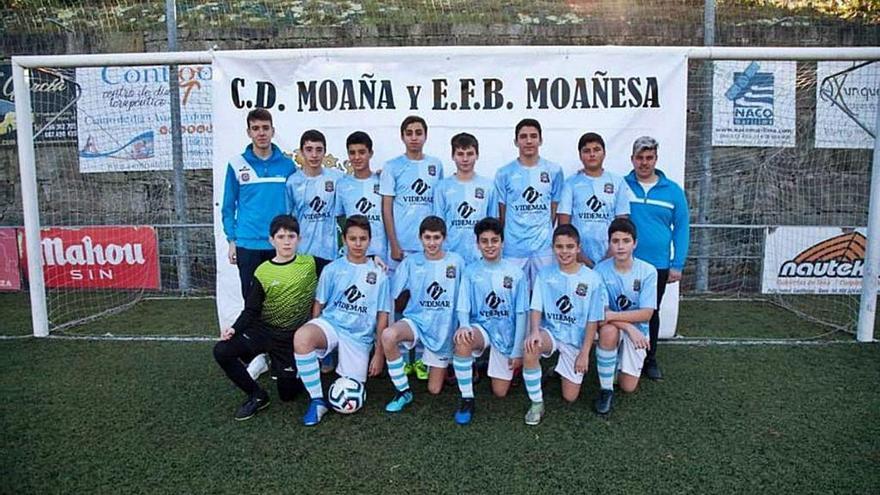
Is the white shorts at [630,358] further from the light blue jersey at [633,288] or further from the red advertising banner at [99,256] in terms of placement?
the red advertising banner at [99,256]

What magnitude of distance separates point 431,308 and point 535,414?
811mm

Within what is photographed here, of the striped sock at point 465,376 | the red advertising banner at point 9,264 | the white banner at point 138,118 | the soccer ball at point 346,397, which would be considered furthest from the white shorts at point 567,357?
the red advertising banner at point 9,264

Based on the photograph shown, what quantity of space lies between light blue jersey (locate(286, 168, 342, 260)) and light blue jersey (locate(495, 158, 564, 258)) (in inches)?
42.1

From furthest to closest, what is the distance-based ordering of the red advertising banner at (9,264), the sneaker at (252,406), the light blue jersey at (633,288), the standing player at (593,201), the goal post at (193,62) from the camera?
the red advertising banner at (9,264), the goal post at (193,62), the standing player at (593,201), the light blue jersey at (633,288), the sneaker at (252,406)

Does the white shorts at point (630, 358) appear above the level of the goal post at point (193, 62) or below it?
below

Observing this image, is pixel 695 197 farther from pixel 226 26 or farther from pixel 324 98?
pixel 226 26

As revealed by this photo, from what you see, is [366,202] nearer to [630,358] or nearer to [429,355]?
[429,355]

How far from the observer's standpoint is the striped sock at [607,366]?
3.28 metres

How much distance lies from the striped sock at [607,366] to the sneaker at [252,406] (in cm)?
187

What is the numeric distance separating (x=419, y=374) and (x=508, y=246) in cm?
100

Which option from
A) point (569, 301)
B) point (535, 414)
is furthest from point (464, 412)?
point (569, 301)

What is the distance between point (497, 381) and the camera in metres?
3.40

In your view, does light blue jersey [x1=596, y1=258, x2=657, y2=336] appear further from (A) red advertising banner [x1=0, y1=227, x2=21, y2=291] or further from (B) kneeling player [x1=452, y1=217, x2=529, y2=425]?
(A) red advertising banner [x1=0, y1=227, x2=21, y2=291]

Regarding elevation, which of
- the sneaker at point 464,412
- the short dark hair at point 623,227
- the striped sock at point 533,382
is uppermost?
the short dark hair at point 623,227
